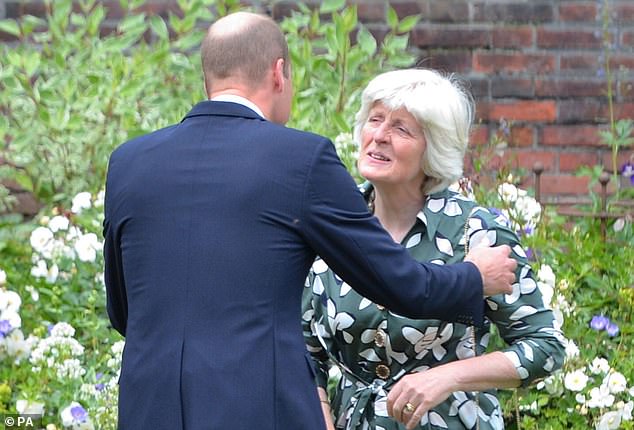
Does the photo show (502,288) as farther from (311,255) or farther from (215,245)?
(215,245)

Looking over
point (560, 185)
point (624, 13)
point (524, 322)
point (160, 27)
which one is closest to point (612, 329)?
point (524, 322)

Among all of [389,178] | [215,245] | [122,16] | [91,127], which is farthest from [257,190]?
[122,16]

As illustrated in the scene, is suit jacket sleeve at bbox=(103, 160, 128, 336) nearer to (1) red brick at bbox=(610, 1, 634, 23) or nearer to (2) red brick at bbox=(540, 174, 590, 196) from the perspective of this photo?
(2) red brick at bbox=(540, 174, 590, 196)

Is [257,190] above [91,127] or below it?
above

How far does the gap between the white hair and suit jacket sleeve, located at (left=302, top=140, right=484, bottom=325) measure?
1.23 ft

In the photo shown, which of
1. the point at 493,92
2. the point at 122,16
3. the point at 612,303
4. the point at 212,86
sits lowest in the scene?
the point at 612,303

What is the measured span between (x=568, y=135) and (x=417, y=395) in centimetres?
283

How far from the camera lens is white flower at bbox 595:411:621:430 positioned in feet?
12.5

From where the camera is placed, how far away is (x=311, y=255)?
263cm

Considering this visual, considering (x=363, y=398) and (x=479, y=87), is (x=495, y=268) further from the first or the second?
(x=479, y=87)

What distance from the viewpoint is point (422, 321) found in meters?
2.90

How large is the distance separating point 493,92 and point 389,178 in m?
2.44

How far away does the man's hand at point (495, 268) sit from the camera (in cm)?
276

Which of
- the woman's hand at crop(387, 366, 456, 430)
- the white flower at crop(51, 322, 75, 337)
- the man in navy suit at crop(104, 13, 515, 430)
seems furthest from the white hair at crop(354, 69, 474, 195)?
the white flower at crop(51, 322, 75, 337)
